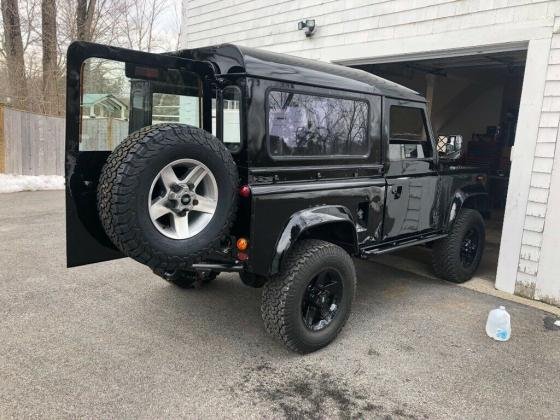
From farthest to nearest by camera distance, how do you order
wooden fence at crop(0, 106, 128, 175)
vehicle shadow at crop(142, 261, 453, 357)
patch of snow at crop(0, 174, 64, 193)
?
wooden fence at crop(0, 106, 128, 175) < patch of snow at crop(0, 174, 64, 193) < vehicle shadow at crop(142, 261, 453, 357)

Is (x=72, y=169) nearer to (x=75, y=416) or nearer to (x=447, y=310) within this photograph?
(x=75, y=416)

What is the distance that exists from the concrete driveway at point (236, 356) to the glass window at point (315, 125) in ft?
5.09

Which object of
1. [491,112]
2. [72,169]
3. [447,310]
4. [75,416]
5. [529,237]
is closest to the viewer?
[75,416]

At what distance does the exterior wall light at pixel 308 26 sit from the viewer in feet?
22.6

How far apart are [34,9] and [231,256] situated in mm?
16966

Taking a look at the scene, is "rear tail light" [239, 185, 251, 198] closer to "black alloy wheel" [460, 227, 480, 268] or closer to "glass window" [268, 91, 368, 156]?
"glass window" [268, 91, 368, 156]

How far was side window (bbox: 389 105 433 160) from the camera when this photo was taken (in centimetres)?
430

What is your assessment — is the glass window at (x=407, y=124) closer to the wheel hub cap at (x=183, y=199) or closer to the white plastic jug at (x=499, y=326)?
the white plastic jug at (x=499, y=326)

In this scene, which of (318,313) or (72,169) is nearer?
(72,169)

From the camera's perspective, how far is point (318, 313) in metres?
3.59

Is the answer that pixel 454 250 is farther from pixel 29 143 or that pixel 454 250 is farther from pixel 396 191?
pixel 29 143

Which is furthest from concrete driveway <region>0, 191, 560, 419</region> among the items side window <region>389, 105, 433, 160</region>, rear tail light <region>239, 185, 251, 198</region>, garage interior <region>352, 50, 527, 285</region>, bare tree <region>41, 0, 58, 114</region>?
bare tree <region>41, 0, 58, 114</region>

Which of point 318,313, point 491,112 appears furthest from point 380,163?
point 491,112

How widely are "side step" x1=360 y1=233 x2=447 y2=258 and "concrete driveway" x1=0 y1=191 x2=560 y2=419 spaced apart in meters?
0.63
